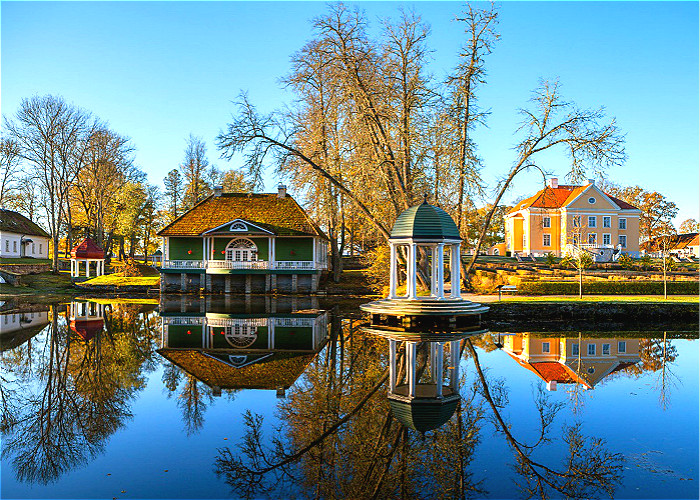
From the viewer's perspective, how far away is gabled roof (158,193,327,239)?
35312 mm

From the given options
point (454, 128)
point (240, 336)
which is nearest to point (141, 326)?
point (240, 336)

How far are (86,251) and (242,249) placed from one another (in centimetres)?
1196

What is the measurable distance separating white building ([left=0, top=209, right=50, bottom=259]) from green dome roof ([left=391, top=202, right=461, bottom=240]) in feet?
127

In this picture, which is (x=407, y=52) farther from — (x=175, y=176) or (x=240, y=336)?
(x=175, y=176)

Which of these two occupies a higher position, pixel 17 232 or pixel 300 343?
pixel 17 232

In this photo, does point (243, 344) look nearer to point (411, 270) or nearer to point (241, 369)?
point (241, 369)

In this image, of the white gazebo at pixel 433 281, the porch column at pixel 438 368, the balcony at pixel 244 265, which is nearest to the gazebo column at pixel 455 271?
the white gazebo at pixel 433 281

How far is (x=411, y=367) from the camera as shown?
10.1 metres

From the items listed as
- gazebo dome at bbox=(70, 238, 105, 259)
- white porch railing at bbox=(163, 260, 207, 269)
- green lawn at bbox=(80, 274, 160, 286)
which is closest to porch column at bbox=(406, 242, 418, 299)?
white porch railing at bbox=(163, 260, 207, 269)

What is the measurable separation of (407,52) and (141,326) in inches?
595

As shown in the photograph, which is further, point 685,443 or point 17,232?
point 17,232

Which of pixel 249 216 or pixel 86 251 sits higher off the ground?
pixel 249 216

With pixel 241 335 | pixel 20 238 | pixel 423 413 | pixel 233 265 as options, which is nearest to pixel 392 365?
pixel 423 413

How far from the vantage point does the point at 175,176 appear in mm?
53438
